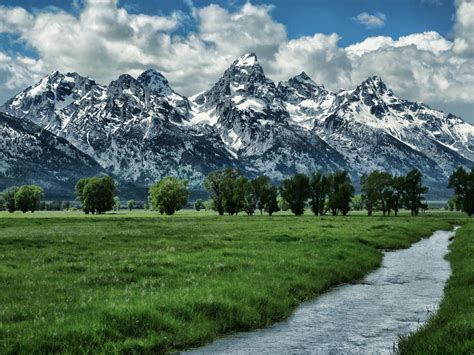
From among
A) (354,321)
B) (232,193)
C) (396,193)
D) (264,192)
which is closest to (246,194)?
(232,193)

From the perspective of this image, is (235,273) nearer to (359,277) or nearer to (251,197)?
(359,277)

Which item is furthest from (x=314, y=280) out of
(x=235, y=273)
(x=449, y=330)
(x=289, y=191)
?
(x=289, y=191)

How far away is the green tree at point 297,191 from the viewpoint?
513ft

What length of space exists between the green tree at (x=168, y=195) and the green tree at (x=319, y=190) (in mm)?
42565

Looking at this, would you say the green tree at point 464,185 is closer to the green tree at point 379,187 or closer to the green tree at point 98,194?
the green tree at point 379,187

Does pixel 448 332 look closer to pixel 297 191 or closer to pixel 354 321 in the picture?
pixel 354 321

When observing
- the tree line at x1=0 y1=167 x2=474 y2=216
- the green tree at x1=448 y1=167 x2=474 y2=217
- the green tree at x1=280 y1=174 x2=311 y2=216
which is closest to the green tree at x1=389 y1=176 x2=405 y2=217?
the tree line at x1=0 y1=167 x2=474 y2=216

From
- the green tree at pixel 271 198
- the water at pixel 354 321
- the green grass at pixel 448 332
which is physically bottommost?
the water at pixel 354 321

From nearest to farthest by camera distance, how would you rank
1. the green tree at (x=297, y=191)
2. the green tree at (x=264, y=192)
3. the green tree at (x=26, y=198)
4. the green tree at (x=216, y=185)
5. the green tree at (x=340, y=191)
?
the green tree at (x=340, y=191) < the green tree at (x=297, y=191) < the green tree at (x=264, y=192) < the green tree at (x=216, y=185) < the green tree at (x=26, y=198)

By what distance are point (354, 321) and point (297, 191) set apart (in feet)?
455

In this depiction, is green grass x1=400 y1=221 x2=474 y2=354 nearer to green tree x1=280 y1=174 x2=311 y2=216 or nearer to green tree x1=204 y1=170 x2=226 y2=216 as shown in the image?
green tree x1=280 y1=174 x2=311 y2=216

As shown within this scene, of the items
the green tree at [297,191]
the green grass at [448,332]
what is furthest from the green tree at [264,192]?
the green grass at [448,332]

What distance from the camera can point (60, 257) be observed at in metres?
31.8

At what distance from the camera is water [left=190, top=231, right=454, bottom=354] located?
52.3 feet
